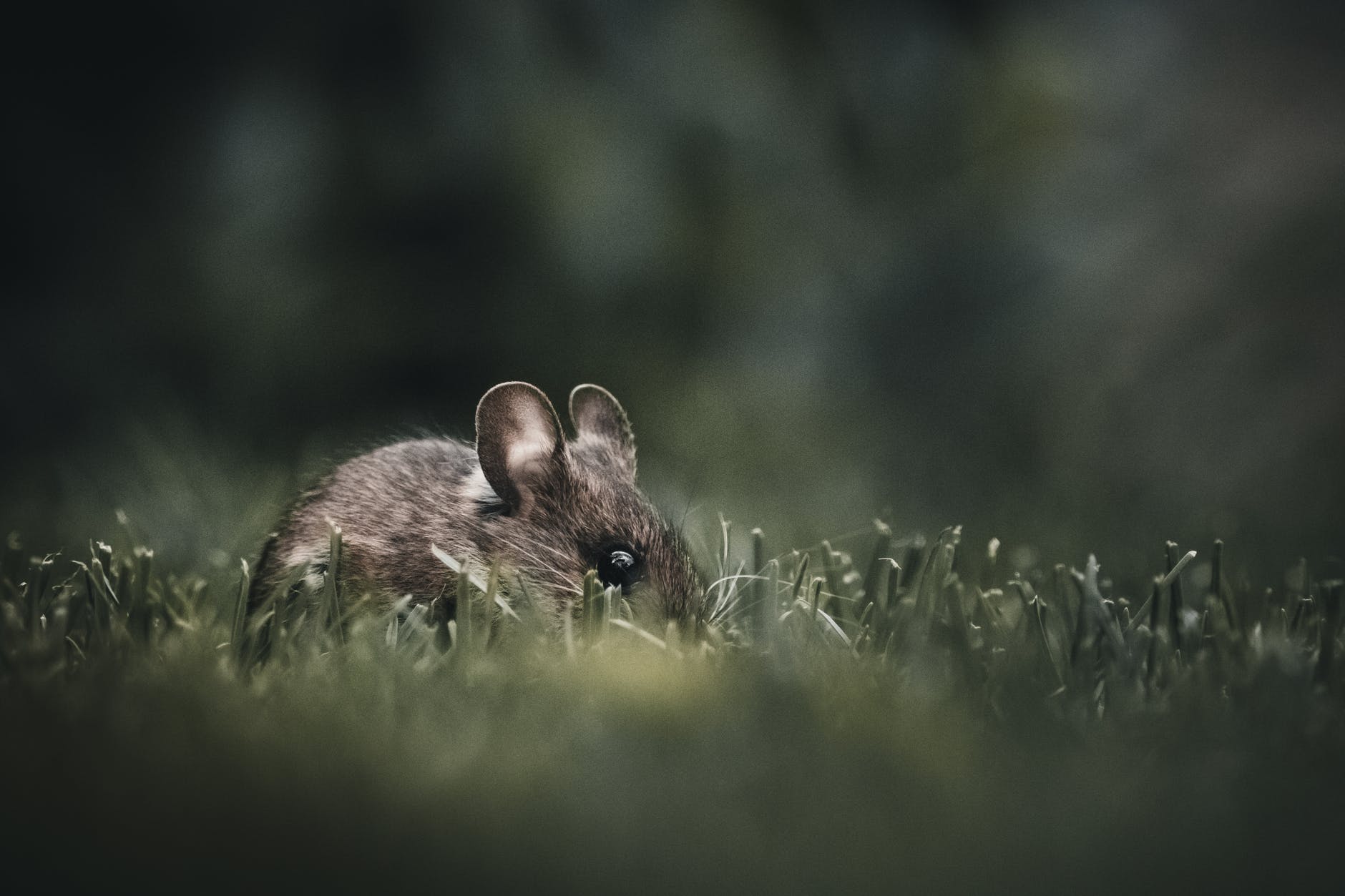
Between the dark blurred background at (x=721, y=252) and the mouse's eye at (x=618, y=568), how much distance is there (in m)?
1.49

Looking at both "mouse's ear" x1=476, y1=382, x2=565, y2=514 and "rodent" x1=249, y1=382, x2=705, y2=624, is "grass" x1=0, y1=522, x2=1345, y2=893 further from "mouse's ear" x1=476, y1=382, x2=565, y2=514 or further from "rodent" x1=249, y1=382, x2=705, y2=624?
"mouse's ear" x1=476, y1=382, x2=565, y2=514

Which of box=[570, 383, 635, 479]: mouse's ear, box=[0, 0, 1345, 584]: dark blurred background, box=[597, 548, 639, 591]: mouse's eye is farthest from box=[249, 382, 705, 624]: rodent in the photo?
box=[0, 0, 1345, 584]: dark blurred background

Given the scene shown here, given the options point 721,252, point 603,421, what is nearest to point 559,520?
point 603,421

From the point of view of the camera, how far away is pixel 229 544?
386 cm

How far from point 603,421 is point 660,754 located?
6.68ft

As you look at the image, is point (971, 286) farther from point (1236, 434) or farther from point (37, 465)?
point (37, 465)

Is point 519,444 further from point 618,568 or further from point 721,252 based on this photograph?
point 721,252

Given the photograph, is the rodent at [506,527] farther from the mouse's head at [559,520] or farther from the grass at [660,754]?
the grass at [660,754]

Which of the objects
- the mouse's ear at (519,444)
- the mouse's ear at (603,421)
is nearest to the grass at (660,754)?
the mouse's ear at (519,444)

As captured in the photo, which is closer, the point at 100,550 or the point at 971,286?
the point at 100,550

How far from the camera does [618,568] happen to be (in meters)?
3.04

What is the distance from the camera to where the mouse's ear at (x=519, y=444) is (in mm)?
3057

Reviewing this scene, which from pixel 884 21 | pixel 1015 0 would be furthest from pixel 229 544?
pixel 1015 0

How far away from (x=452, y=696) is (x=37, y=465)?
144 inches
